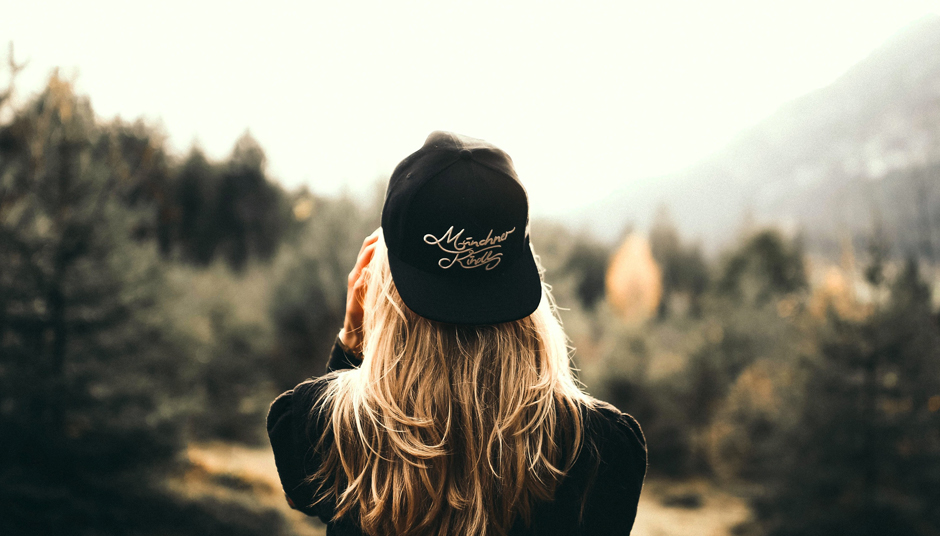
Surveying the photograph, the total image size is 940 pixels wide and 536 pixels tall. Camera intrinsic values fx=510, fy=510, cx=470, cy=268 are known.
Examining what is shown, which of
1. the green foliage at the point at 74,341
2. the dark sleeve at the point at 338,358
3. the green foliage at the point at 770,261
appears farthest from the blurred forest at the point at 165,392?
the green foliage at the point at 770,261

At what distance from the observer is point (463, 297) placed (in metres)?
1.13

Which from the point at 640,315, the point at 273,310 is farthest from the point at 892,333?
the point at 273,310

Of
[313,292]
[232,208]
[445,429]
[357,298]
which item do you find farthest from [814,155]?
[445,429]

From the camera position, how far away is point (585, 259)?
133 feet

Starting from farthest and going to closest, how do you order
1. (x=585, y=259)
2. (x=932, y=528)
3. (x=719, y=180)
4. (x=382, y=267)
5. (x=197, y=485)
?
(x=719, y=180) → (x=585, y=259) → (x=197, y=485) → (x=932, y=528) → (x=382, y=267)

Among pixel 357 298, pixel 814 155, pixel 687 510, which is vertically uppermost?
pixel 814 155

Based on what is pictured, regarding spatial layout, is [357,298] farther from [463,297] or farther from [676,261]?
[676,261]

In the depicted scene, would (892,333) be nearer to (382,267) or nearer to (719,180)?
(382,267)

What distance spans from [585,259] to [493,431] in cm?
4062

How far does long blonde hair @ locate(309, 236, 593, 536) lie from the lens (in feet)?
3.67

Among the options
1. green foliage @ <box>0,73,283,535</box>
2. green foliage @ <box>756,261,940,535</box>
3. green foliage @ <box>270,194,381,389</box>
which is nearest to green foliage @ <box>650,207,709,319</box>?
green foliage @ <box>270,194,381,389</box>

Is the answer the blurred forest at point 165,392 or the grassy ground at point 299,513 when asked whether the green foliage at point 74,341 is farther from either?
the grassy ground at point 299,513

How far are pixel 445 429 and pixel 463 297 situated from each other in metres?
0.29

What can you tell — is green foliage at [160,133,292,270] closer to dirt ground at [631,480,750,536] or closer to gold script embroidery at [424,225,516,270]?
dirt ground at [631,480,750,536]
